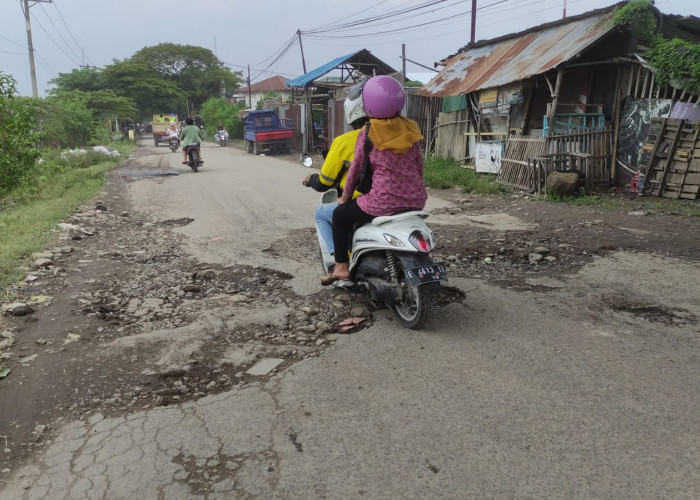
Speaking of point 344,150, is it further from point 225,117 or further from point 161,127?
point 225,117

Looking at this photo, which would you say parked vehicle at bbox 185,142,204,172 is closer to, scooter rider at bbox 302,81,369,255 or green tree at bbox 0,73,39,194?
green tree at bbox 0,73,39,194

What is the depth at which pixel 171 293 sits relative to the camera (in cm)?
492

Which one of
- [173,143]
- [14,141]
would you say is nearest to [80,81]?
[173,143]

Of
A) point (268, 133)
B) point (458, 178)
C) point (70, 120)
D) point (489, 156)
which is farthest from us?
point (268, 133)

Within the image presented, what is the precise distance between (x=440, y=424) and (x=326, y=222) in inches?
95.4

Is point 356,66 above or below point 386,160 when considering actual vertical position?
above

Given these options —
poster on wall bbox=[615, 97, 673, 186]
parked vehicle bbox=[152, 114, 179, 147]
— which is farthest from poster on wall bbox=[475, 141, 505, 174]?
parked vehicle bbox=[152, 114, 179, 147]

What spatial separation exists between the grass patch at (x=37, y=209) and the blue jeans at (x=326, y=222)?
9.47ft

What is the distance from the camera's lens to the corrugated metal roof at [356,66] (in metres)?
23.6

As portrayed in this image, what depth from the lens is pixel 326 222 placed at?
4727 millimetres

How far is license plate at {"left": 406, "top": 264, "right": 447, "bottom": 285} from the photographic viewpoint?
364 centimetres

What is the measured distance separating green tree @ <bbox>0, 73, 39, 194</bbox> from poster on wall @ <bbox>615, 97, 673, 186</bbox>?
38.0ft

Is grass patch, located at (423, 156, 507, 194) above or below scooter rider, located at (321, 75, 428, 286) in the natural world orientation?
below

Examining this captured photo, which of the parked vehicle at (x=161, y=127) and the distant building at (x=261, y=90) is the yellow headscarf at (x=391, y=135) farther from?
the distant building at (x=261, y=90)
